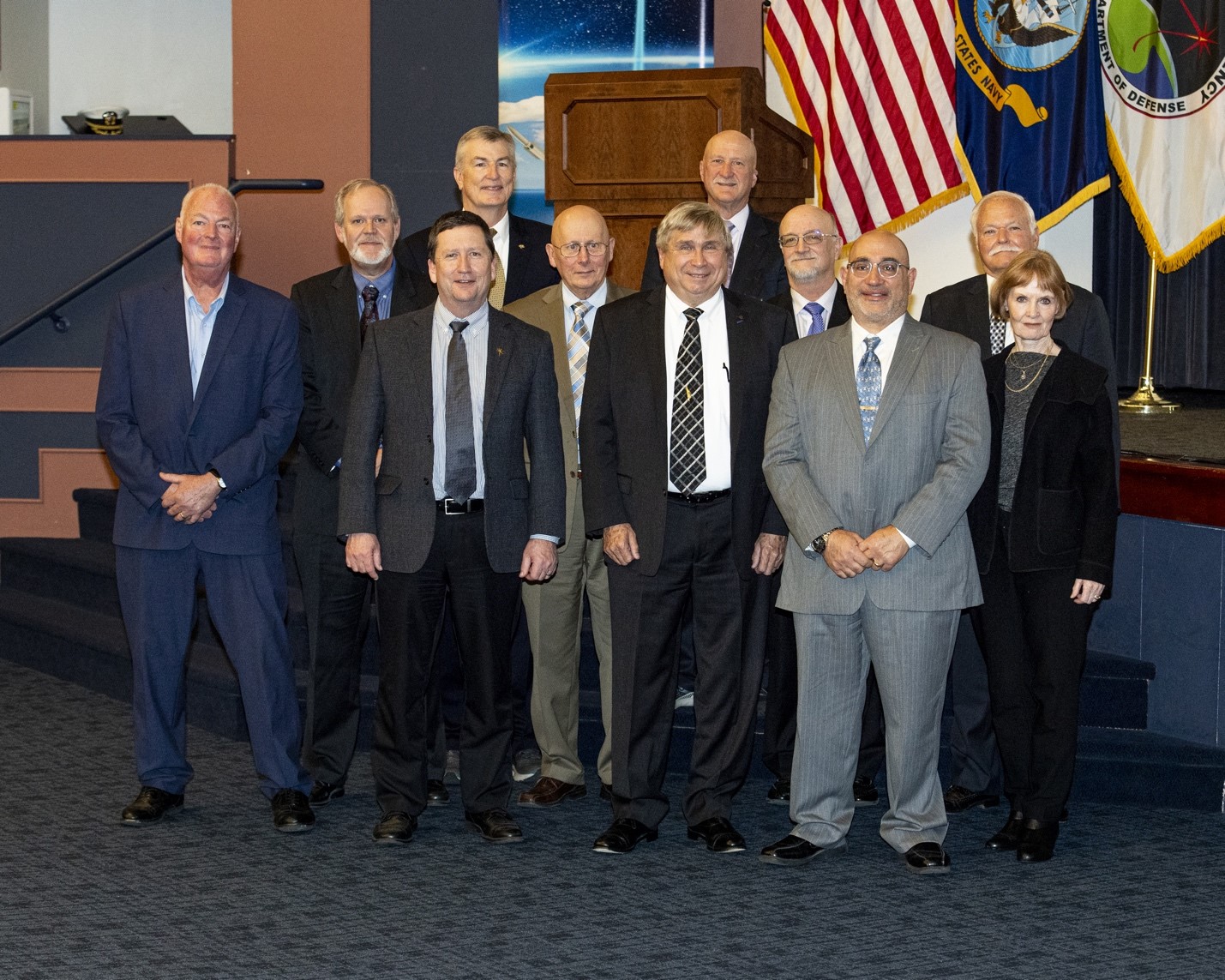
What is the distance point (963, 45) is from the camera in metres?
7.22

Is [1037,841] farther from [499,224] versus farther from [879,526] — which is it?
[499,224]

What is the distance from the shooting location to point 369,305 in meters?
4.60

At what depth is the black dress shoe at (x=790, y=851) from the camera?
13.4ft

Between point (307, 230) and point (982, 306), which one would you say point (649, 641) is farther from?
point (307, 230)

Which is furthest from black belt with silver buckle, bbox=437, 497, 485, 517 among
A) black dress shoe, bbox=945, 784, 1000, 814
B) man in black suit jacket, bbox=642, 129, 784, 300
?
black dress shoe, bbox=945, 784, 1000, 814

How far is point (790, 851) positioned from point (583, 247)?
1754 mm

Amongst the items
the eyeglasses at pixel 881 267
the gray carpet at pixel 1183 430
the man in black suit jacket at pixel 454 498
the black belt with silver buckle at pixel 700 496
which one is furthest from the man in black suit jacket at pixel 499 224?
the gray carpet at pixel 1183 430

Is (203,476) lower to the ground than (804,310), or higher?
lower

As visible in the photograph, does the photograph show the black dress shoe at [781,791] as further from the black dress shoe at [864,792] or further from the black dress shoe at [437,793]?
the black dress shoe at [437,793]

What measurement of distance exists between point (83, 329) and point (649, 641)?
441 cm

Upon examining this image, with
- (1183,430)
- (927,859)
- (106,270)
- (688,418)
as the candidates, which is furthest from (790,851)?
(106,270)

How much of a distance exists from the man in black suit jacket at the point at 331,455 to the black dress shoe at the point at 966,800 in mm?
1762

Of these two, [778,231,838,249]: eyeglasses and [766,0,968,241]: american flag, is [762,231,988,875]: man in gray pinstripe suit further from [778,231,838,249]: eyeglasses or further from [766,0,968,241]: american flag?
[766,0,968,241]: american flag

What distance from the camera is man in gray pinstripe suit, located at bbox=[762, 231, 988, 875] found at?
156 inches
